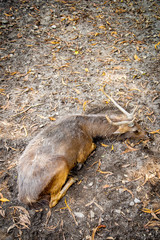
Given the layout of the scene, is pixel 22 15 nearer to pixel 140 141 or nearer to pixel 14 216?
pixel 140 141

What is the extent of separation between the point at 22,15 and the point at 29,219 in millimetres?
7466

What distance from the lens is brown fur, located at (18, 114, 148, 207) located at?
3.36 meters

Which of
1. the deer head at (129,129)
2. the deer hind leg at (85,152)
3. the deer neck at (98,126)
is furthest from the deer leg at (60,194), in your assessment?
the deer head at (129,129)

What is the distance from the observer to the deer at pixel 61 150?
3.37 m

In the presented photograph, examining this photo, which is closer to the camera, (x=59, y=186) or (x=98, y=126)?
(x=59, y=186)

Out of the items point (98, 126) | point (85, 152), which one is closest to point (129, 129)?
point (98, 126)

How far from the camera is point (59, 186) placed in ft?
12.0

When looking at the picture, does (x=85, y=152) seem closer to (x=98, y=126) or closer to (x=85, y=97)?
(x=98, y=126)

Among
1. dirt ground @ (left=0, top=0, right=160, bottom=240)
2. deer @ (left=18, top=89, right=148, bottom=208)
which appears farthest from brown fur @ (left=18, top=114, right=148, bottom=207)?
dirt ground @ (left=0, top=0, right=160, bottom=240)

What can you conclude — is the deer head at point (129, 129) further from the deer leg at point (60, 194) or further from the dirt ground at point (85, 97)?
the deer leg at point (60, 194)

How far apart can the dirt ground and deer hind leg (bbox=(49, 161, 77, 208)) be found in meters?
0.12

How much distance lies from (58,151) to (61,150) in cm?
7

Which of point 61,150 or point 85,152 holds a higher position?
point 61,150

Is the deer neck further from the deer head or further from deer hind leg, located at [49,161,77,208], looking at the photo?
deer hind leg, located at [49,161,77,208]
